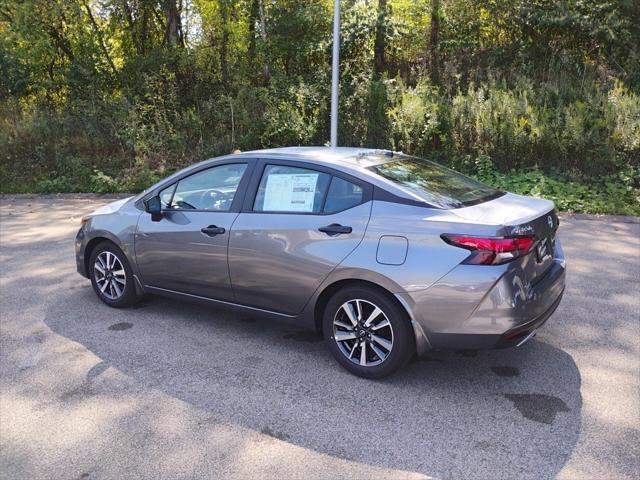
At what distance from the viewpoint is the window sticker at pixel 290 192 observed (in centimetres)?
420

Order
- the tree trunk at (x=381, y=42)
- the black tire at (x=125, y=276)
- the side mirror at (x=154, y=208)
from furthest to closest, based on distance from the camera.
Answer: the tree trunk at (x=381, y=42) < the black tire at (x=125, y=276) < the side mirror at (x=154, y=208)

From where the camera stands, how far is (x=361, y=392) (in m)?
3.75

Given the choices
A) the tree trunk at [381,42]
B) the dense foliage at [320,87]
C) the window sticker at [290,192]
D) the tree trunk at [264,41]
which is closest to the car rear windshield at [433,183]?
the window sticker at [290,192]

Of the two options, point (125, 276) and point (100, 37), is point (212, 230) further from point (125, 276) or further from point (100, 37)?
point (100, 37)

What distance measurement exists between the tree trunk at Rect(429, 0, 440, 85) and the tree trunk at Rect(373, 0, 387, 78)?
A: 1297 mm

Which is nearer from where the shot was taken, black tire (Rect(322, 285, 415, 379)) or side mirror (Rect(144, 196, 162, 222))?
black tire (Rect(322, 285, 415, 379))

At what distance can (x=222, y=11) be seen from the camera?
16891 mm

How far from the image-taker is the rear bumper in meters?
3.43

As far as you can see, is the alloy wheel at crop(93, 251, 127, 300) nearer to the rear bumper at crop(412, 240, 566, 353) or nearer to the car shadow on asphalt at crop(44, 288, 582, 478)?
the car shadow on asphalt at crop(44, 288, 582, 478)

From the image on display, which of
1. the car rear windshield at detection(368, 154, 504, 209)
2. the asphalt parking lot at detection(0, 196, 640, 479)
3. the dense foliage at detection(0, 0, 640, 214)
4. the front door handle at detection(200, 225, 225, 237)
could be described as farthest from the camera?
the dense foliage at detection(0, 0, 640, 214)

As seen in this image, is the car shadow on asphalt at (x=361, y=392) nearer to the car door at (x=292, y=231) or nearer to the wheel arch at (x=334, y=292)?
the wheel arch at (x=334, y=292)

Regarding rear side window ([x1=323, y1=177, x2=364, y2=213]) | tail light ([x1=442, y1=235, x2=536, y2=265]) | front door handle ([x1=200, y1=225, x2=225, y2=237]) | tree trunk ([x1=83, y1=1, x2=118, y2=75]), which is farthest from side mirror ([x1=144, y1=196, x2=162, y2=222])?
tree trunk ([x1=83, y1=1, x2=118, y2=75])

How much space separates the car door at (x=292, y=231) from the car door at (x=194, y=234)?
5.8 inches

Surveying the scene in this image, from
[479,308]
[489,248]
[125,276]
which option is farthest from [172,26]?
[479,308]
